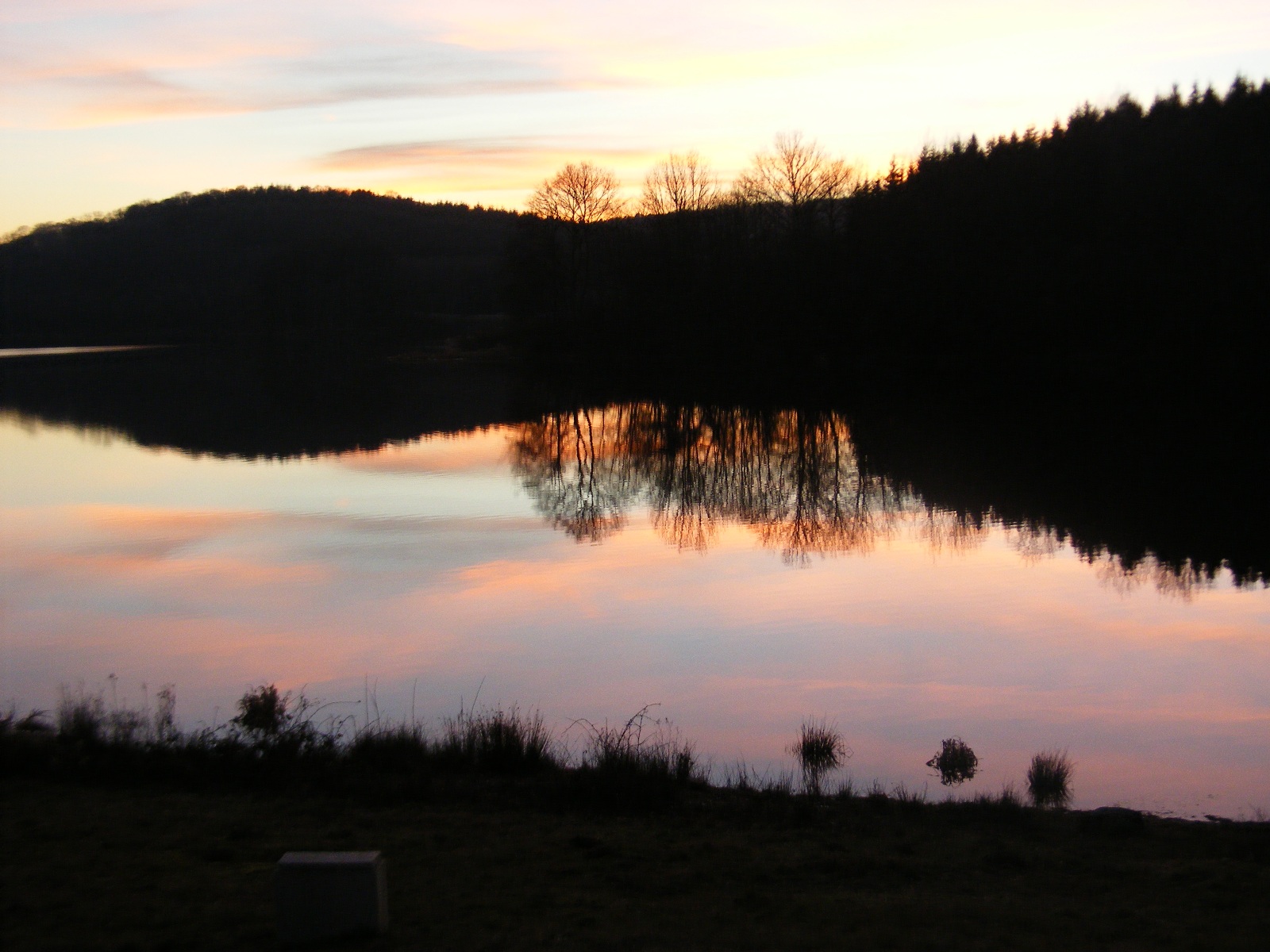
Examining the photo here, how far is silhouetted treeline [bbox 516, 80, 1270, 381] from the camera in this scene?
153 ft

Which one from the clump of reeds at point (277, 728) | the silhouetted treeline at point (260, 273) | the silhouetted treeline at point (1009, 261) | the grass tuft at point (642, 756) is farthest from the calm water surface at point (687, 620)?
the silhouetted treeline at point (260, 273)

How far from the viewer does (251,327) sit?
11700 centimetres

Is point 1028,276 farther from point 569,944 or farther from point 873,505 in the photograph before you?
point 569,944

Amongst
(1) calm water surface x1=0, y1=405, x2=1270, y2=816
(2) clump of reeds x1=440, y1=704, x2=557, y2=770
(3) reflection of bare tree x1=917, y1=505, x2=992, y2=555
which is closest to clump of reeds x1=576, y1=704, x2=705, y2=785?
(1) calm water surface x1=0, y1=405, x2=1270, y2=816

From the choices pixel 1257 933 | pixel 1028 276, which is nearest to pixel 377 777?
pixel 1257 933

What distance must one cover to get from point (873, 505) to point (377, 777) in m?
14.4

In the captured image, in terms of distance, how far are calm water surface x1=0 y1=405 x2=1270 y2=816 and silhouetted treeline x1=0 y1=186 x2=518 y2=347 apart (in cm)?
6553

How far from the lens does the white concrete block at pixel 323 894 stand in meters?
4.32

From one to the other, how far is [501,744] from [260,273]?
124m

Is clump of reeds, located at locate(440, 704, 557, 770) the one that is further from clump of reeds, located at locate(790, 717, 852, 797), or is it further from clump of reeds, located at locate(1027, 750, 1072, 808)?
clump of reeds, located at locate(1027, 750, 1072, 808)

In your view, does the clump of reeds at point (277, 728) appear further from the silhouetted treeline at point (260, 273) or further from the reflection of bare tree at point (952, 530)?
the silhouetted treeline at point (260, 273)

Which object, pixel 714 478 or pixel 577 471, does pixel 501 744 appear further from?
pixel 577 471

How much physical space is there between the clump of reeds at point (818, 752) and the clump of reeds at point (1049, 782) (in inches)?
53.4

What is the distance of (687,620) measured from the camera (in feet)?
41.8
